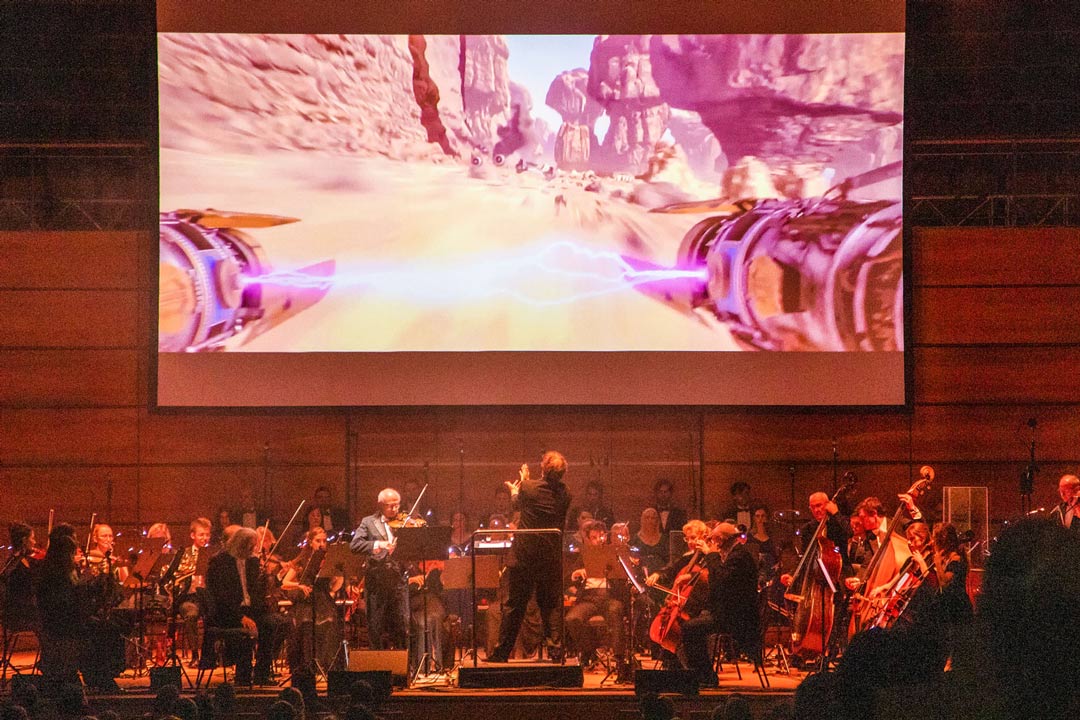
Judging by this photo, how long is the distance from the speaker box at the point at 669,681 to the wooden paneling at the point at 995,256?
5.19 meters

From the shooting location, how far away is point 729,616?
7906 mm

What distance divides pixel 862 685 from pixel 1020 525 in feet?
1.35

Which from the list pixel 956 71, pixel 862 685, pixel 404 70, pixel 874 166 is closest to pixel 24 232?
pixel 404 70

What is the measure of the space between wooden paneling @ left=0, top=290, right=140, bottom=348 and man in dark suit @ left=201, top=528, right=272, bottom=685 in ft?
11.4

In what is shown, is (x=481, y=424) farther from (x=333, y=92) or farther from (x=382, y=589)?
(x=333, y=92)

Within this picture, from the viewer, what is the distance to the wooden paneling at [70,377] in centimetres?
1074

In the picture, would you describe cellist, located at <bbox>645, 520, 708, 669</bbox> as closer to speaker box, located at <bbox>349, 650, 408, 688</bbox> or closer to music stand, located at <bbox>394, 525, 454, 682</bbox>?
music stand, located at <bbox>394, 525, 454, 682</bbox>

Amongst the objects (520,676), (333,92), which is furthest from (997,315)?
(333,92)

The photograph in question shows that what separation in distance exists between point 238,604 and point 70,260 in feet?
14.1

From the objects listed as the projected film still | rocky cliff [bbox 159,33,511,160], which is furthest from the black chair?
rocky cliff [bbox 159,33,511,160]

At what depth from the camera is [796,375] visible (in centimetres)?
1057

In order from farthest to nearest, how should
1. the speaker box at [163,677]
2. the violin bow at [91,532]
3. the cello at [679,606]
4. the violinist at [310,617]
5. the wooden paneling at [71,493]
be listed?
the wooden paneling at [71,493], the violin bow at [91,532], the violinist at [310,617], the cello at [679,606], the speaker box at [163,677]

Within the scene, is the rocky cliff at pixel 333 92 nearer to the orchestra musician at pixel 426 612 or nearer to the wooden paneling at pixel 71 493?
the wooden paneling at pixel 71 493

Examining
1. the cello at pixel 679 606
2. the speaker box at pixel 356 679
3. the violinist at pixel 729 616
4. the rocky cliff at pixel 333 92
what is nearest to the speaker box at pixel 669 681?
the violinist at pixel 729 616
